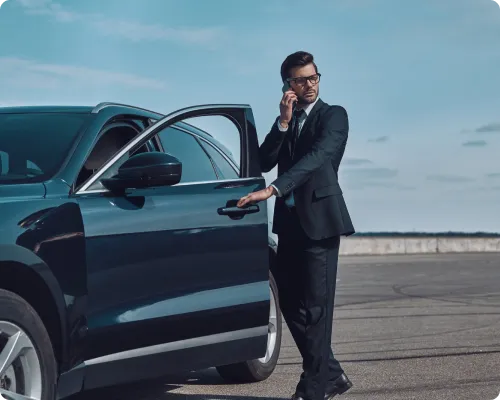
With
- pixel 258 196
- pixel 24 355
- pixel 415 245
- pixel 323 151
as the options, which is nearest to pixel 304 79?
pixel 323 151

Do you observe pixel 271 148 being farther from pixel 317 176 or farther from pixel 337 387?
pixel 337 387

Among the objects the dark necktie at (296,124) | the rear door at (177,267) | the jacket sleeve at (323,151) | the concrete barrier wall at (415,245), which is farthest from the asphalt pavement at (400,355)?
the concrete barrier wall at (415,245)

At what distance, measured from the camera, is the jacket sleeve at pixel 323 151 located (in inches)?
241

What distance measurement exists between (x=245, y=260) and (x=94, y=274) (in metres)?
1.21

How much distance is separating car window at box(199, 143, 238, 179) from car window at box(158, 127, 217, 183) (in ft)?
0.21

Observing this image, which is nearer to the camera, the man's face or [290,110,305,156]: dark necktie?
the man's face

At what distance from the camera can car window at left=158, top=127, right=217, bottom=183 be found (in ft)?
21.6

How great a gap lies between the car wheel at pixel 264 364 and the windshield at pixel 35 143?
77.7 inches

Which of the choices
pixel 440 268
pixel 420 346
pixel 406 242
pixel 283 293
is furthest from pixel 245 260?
pixel 406 242

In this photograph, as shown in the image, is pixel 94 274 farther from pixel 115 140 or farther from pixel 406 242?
pixel 406 242

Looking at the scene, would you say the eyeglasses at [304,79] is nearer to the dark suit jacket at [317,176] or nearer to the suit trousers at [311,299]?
the dark suit jacket at [317,176]

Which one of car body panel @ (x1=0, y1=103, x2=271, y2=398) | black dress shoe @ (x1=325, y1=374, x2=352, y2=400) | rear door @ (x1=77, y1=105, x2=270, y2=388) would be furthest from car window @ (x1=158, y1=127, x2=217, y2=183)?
black dress shoe @ (x1=325, y1=374, x2=352, y2=400)

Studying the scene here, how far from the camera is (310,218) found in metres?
6.23

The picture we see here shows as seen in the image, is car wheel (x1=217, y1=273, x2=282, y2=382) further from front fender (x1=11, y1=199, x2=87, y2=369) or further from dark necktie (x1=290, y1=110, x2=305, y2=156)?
front fender (x1=11, y1=199, x2=87, y2=369)
